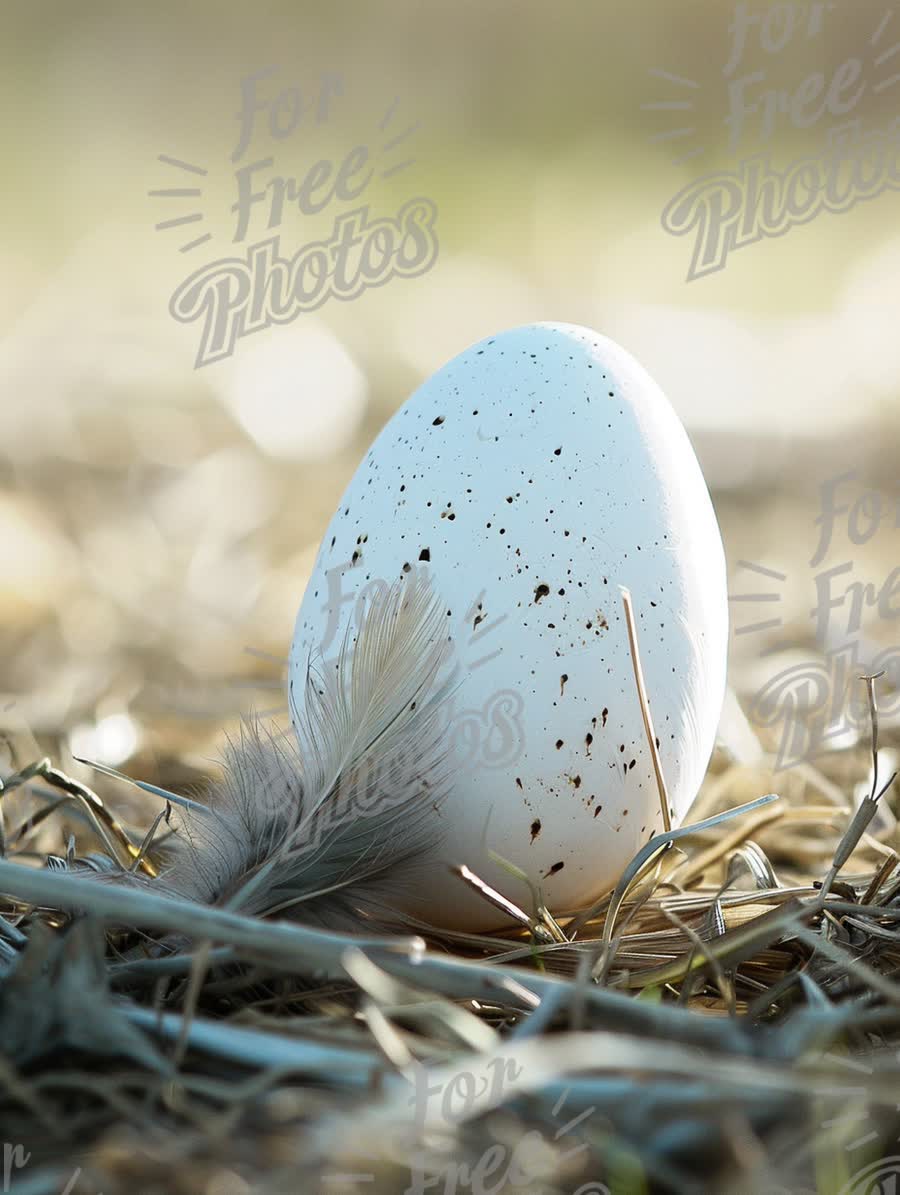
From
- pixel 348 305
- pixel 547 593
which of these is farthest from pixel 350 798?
pixel 348 305

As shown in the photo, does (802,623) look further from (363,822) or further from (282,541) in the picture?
(363,822)

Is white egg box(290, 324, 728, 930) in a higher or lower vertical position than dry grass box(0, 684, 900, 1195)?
higher

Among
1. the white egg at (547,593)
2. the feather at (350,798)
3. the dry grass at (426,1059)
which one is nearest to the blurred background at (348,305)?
the white egg at (547,593)

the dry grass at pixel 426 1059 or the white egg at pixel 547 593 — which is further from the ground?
the white egg at pixel 547 593

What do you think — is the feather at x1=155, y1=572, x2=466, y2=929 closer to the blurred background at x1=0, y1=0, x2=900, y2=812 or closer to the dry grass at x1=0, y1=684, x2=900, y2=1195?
the dry grass at x1=0, y1=684, x2=900, y2=1195

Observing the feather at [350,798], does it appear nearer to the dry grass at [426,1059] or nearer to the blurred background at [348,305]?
the dry grass at [426,1059]

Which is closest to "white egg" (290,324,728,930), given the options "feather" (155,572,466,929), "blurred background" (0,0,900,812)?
"feather" (155,572,466,929)
